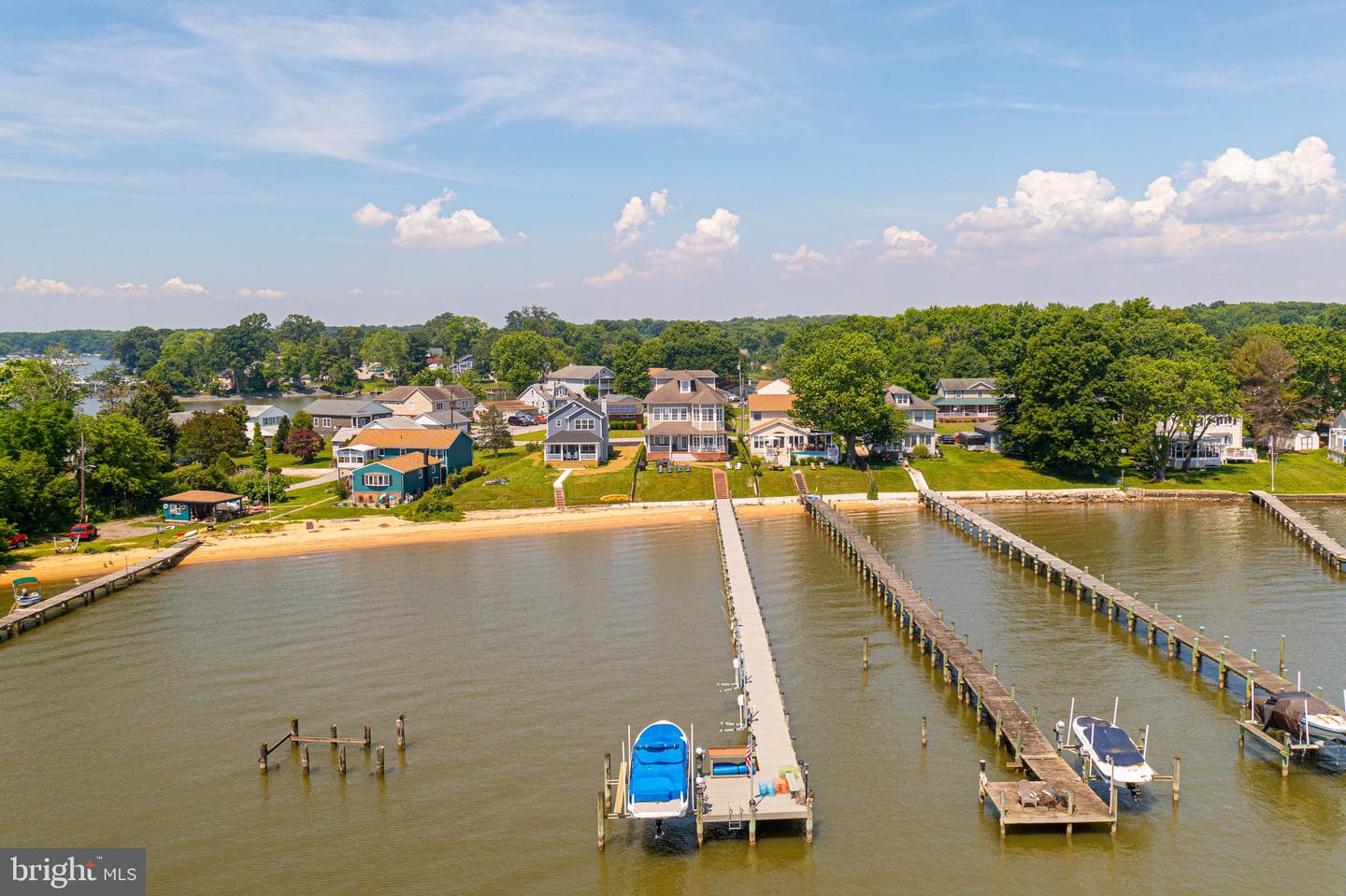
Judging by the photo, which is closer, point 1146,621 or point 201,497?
point 1146,621

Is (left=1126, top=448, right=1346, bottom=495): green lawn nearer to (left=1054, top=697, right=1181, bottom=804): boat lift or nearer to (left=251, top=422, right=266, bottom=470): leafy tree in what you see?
(left=1054, top=697, right=1181, bottom=804): boat lift

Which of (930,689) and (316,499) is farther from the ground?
(316,499)

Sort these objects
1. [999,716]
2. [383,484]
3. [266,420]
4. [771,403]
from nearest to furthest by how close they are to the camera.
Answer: [999,716] → [383,484] → [771,403] → [266,420]

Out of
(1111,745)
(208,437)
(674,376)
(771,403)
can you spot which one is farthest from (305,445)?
(1111,745)

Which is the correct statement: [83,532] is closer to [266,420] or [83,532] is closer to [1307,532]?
[266,420]

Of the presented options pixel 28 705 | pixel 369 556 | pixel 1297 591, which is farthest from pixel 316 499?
pixel 1297 591

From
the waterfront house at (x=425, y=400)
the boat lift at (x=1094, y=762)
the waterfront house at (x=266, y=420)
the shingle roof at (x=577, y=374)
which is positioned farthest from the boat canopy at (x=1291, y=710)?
the shingle roof at (x=577, y=374)

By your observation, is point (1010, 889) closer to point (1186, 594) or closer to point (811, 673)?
point (811, 673)
